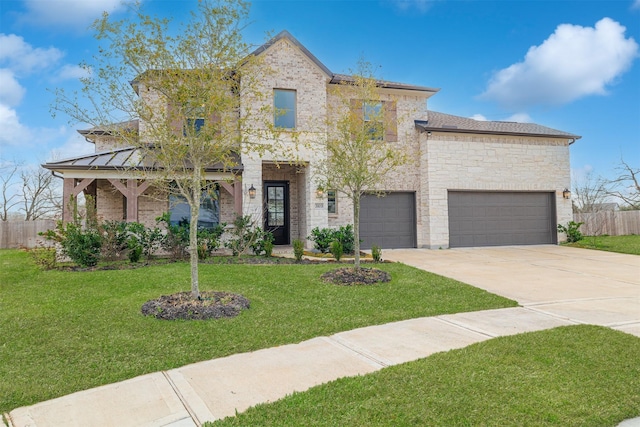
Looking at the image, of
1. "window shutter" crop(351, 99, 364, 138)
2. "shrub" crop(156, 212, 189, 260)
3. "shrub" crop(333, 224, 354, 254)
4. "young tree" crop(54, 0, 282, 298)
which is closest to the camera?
"young tree" crop(54, 0, 282, 298)

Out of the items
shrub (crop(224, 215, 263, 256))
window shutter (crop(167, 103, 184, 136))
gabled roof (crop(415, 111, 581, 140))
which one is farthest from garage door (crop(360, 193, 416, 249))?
window shutter (crop(167, 103, 184, 136))

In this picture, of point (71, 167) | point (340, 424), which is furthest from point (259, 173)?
point (340, 424)

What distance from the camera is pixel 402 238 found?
15.0 metres

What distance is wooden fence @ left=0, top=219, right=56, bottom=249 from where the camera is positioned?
17.9 m

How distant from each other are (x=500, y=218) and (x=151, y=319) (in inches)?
551

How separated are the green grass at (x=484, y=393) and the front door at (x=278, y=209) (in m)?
11.1

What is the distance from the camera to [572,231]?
50.9 ft

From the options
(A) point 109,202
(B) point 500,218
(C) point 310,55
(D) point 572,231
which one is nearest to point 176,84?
(C) point 310,55

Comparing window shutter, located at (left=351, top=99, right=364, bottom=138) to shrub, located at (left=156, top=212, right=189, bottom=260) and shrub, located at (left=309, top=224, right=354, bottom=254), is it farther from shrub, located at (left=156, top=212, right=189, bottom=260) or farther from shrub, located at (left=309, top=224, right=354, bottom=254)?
shrub, located at (left=156, top=212, right=189, bottom=260)

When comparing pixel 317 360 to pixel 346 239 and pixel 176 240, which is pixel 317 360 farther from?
pixel 346 239

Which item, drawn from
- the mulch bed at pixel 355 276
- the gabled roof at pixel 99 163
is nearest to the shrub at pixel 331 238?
the gabled roof at pixel 99 163

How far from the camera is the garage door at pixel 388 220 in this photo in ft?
47.6

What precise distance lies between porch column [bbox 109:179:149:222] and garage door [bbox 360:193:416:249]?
7.52 metres

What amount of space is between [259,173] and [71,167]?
5404 mm
